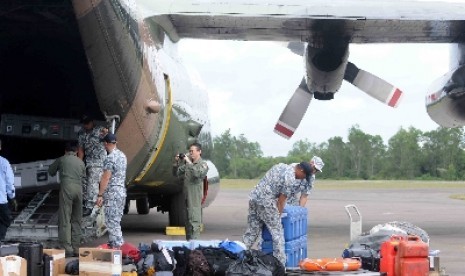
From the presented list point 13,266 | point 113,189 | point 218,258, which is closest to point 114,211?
point 113,189

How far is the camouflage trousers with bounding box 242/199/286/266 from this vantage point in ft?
29.8

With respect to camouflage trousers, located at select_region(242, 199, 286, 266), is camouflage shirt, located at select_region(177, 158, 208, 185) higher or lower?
higher

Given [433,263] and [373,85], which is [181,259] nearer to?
[433,263]

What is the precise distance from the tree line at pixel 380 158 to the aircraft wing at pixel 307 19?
53694 millimetres

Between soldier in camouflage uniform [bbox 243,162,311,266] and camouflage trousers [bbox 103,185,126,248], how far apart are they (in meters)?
1.58

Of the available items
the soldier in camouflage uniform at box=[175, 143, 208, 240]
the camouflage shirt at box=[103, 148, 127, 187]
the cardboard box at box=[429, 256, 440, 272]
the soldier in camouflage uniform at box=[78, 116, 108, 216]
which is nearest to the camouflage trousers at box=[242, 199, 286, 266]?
the cardboard box at box=[429, 256, 440, 272]

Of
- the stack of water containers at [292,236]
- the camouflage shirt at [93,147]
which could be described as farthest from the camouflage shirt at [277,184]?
the camouflage shirt at [93,147]

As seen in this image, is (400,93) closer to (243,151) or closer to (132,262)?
(132,262)

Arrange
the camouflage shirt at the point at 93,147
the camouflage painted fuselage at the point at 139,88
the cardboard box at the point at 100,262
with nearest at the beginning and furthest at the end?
the cardboard box at the point at 100,262
the camouflage painted fuselage at the point at 139,88
the camouflage shirt at the point at 93,147

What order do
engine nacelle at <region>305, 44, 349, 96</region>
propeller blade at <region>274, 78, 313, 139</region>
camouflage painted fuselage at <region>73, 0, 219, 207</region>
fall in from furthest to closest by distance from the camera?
propeller blade at <region>274, 78, 313, 139</region> < engine nacelle at <region>305, 44, 349, 96</region> < camouflage painted fuselage at <region>73, 0, 219, 207</region>

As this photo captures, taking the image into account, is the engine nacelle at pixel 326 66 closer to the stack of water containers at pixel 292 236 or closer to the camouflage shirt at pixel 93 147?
the camouflage shirt at pixel 93 147

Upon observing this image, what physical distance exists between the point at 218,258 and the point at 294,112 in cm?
1002

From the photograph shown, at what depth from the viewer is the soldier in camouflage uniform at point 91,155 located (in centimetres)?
1099

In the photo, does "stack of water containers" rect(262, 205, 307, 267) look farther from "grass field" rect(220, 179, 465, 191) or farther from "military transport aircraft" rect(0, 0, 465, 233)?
"grass field" rect(220, 179, 465, 191)
